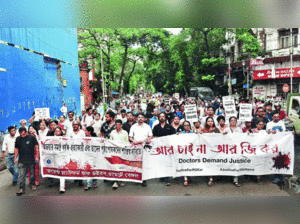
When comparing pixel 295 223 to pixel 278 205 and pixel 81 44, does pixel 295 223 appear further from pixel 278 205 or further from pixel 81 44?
pixel 81 44

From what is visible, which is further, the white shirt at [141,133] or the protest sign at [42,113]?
the protest sign at [42,113]

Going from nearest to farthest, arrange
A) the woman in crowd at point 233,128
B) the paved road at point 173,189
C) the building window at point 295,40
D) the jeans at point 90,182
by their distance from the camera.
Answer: the paved road at point 173,189, the jeans at point 90,182, the woman in crowd at point 233,128, the building window at point 295,40

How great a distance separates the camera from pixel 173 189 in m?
6.33

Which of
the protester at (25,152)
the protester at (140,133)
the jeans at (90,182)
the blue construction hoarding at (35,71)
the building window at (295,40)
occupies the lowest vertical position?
the jeans at (90,182)

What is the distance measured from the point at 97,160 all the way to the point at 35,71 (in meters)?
9.31

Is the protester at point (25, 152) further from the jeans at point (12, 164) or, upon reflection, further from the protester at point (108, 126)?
the protester at point (108, 126)

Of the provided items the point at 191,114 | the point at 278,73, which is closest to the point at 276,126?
the point at 191,114

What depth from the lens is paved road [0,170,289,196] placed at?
604 cm

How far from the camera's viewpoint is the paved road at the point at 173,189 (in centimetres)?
604

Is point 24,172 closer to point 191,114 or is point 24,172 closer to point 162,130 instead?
point 162,130

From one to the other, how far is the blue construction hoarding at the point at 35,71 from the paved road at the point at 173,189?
505cm

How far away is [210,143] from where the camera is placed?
257 inches

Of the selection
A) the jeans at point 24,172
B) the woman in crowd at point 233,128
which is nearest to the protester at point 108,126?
the jeans at point 24,172

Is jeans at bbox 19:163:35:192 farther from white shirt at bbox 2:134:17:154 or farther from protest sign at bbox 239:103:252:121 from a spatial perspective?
protest sign at bbox 239:103:252:121
